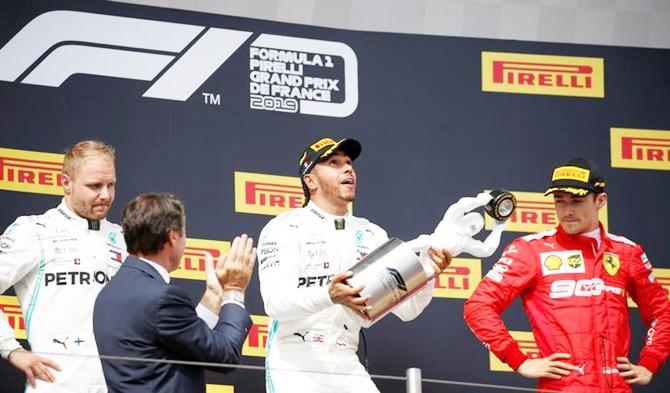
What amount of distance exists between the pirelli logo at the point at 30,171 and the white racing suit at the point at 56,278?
54cm

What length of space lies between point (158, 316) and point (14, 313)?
176cm

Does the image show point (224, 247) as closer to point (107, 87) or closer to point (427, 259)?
point (107, 87)

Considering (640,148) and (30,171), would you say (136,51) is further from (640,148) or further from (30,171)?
(640,148)

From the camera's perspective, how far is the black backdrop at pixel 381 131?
4.75 m

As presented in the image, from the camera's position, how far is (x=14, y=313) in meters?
4.52

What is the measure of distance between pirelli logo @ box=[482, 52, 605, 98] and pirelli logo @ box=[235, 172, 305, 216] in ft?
2.92

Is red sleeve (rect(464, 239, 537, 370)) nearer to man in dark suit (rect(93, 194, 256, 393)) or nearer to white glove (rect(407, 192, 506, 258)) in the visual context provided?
white glove (rect(407, 192, 506, 258))

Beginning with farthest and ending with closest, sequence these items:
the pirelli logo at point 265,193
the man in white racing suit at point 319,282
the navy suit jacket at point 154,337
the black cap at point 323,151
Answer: the pirelli logo at point 265,193 → the black cap at point 323,151 → the man in white racing suit at point 319,282 → the navy suit jacket at point 154,337

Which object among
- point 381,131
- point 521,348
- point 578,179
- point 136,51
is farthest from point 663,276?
point 136,51

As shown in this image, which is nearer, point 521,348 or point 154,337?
point 154,337

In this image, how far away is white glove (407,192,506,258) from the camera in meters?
3.76

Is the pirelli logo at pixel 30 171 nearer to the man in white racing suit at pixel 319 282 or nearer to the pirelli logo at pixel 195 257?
the pirelli logo at pixel 195 257

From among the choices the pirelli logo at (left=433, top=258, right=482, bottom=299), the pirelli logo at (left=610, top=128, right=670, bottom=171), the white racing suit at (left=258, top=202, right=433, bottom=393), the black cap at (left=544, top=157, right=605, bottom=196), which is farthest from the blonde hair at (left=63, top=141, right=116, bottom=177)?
the pirelli logo at (left=610, top=128, right=670, bottom=171)

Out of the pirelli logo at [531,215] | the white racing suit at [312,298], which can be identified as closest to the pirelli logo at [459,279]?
the pirelli logo at [531,215]
